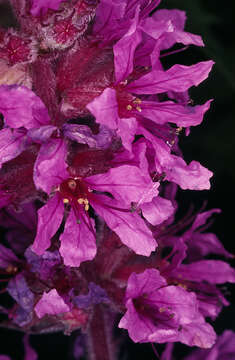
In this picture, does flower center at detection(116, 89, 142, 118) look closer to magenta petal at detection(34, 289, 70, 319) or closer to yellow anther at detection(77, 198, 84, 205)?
yellow anther at detection(77, 198, 84, 205)

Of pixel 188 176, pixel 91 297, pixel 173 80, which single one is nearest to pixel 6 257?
pixel 91 297

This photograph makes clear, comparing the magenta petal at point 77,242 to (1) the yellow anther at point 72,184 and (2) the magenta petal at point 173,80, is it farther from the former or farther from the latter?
(2) the magenta petal at point 173,80

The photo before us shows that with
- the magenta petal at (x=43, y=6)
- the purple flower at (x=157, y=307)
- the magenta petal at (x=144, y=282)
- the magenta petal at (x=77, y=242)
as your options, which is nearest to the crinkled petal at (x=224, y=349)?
the purple flower at (x=157, y=307)

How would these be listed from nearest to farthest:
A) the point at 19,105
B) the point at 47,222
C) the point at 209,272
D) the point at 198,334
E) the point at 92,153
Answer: the point at 19,105 → the point at 47,222 → the point at 92,153 → the point at 198,334 → the point at 209,272

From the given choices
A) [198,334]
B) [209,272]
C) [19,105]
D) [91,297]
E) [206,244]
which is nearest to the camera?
[19,105]

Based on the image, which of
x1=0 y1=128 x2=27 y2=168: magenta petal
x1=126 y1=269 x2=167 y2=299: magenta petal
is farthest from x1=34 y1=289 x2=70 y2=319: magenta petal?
x1=0 y1=128 x2=27 y2=168: magenta petal

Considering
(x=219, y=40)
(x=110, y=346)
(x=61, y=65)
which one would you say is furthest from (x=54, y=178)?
(x=219, y=40)

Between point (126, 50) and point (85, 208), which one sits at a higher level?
point (126, 50)

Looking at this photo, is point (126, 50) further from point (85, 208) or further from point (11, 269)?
point (11, 269)
